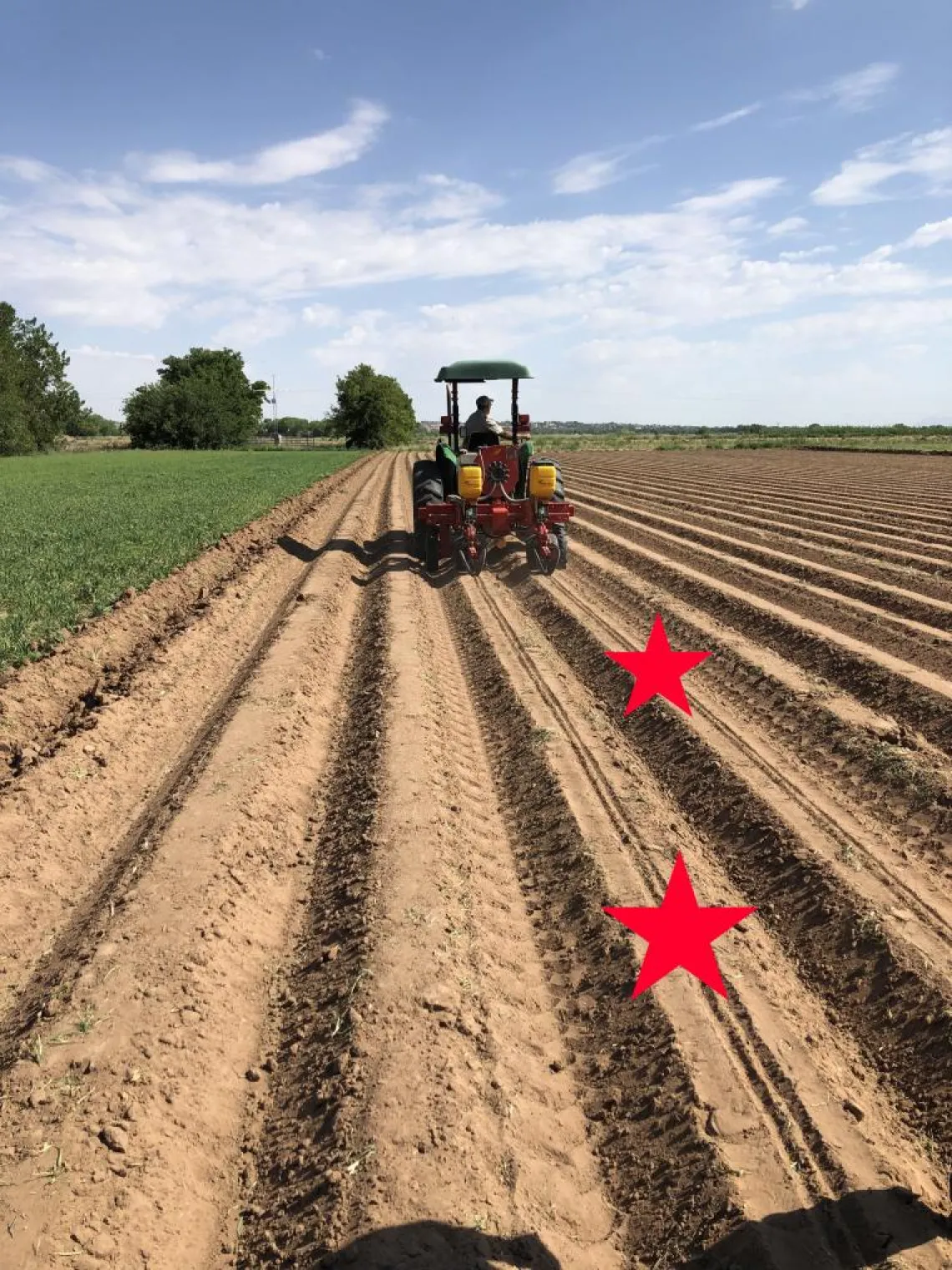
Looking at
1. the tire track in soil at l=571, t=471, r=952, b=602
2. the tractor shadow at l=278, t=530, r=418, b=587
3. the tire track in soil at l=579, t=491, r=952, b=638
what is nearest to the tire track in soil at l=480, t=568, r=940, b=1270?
the tire track in soil at l=579, t=491, r=952, b=638

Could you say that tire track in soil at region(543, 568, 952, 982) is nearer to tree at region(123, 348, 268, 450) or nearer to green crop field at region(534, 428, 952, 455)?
green crop field at region(534, 428, 952, 455)

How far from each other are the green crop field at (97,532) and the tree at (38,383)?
3485 centimetres

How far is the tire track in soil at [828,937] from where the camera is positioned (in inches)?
113

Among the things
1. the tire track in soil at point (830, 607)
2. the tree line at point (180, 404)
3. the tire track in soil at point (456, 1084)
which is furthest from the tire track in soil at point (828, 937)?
the tree line at point (180, 404)

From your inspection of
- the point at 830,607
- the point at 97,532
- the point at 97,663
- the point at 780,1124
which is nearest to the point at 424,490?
the point at 97,663

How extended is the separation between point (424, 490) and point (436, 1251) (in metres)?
9.33

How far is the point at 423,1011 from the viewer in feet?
10.1

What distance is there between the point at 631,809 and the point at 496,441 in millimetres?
7676

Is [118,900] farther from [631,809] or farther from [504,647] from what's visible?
[504,647]

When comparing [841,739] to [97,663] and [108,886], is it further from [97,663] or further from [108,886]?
[97,663]

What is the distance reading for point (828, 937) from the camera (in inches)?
140

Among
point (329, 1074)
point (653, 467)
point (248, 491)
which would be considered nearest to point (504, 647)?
point (329, 1074)

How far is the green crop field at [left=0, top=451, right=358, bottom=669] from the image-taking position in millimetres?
8203

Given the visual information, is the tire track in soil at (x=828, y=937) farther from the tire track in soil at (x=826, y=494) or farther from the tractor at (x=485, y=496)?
the tire track in soil at (x=826, y=494)
